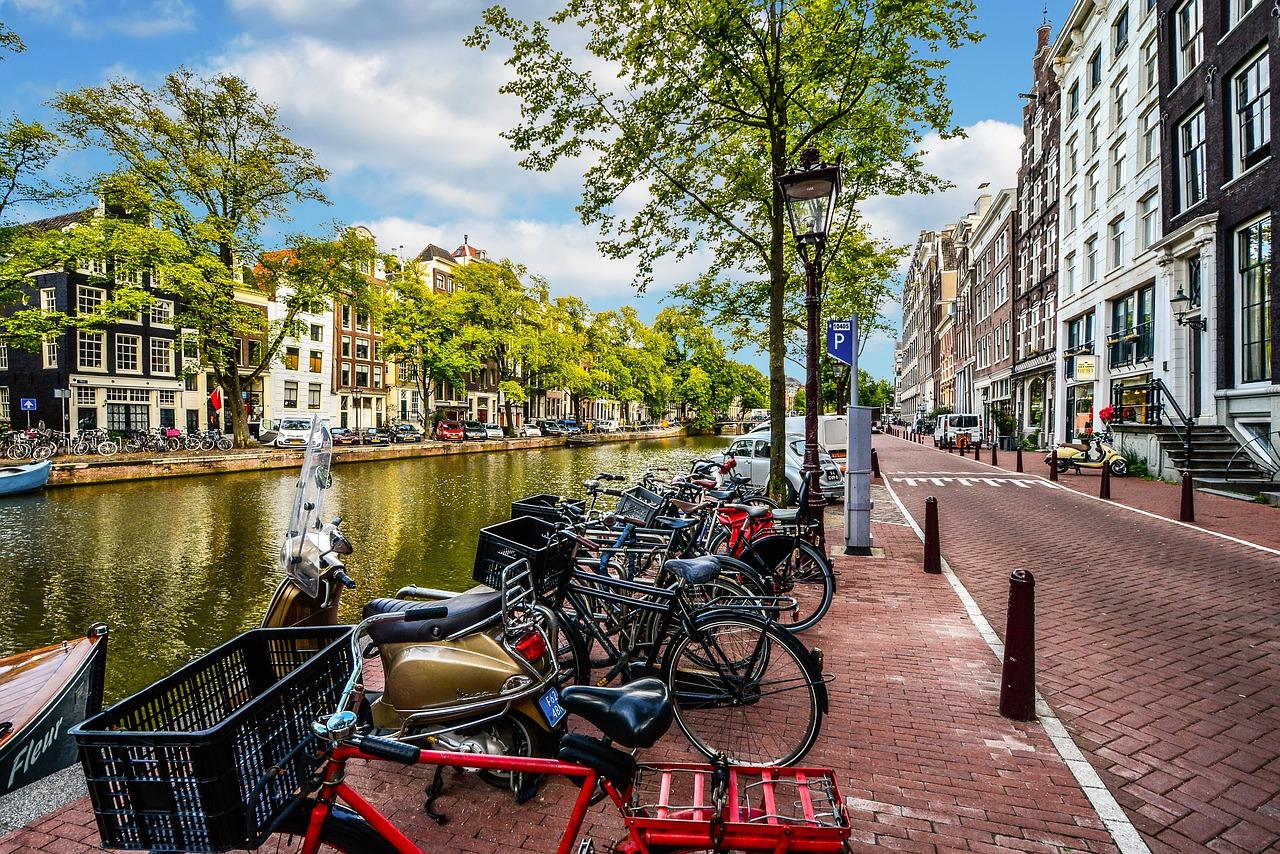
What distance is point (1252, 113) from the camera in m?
17.0

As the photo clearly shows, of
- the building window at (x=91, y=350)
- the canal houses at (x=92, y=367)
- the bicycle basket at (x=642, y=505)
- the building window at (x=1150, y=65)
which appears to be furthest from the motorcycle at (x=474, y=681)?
the building window at (x=91, y=350)

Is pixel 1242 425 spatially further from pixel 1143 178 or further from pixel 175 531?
pixel 175 531

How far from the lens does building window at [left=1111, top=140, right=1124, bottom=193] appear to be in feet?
82.0

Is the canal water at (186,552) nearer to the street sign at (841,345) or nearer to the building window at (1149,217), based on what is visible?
the street sign at (841,345)

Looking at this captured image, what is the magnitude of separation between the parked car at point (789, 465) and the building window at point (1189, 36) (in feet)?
54.8

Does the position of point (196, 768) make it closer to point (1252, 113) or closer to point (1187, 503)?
point (1187, 503)

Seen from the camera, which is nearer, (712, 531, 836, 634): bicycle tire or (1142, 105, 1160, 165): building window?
(712, 531, 836, 634): bicycle tire

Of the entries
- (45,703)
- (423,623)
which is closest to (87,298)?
(45,703)

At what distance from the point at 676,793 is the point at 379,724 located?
4.86ft

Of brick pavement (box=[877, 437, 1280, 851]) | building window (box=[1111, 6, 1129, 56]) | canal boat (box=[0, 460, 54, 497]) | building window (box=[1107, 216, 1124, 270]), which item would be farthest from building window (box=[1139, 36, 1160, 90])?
canal boat (box=[0, 460, 54, 497])

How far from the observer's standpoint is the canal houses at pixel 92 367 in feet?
115

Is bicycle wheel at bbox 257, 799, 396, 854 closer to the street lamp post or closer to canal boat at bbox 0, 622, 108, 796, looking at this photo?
canal boat at bbox 0, 622, 108, 796

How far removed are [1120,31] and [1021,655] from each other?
3122 cm

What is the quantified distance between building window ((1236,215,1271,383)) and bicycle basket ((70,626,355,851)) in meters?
21.4
